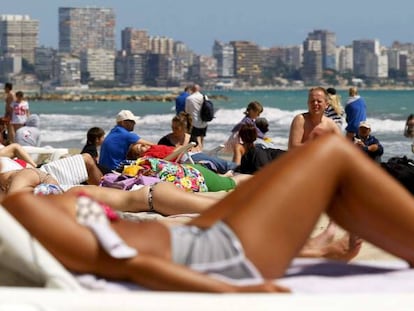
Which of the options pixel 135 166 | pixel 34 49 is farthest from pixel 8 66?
pixel 135 166

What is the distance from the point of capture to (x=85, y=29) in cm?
19300

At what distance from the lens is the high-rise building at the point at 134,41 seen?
16088cm

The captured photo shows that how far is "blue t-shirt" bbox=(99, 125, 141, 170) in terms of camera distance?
1023cm

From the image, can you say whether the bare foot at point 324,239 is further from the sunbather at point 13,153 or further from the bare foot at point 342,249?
the sunbather at point 13,153

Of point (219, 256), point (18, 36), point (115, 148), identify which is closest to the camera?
point (219, 256)

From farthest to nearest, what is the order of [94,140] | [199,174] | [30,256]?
[94,140] < [199,174] < [30,256]

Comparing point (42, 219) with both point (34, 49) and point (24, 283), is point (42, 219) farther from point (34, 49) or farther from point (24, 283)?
point (34, 49)

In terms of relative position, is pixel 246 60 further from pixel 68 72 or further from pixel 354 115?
pixel 354 115

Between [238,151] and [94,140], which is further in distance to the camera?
[238,151]

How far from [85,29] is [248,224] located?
631ft

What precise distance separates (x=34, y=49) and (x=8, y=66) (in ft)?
→ 50.4

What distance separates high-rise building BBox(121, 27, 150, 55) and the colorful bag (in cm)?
15029

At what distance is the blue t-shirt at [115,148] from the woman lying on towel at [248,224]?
6.98 metres

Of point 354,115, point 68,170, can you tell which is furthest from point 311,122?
point 354,115
